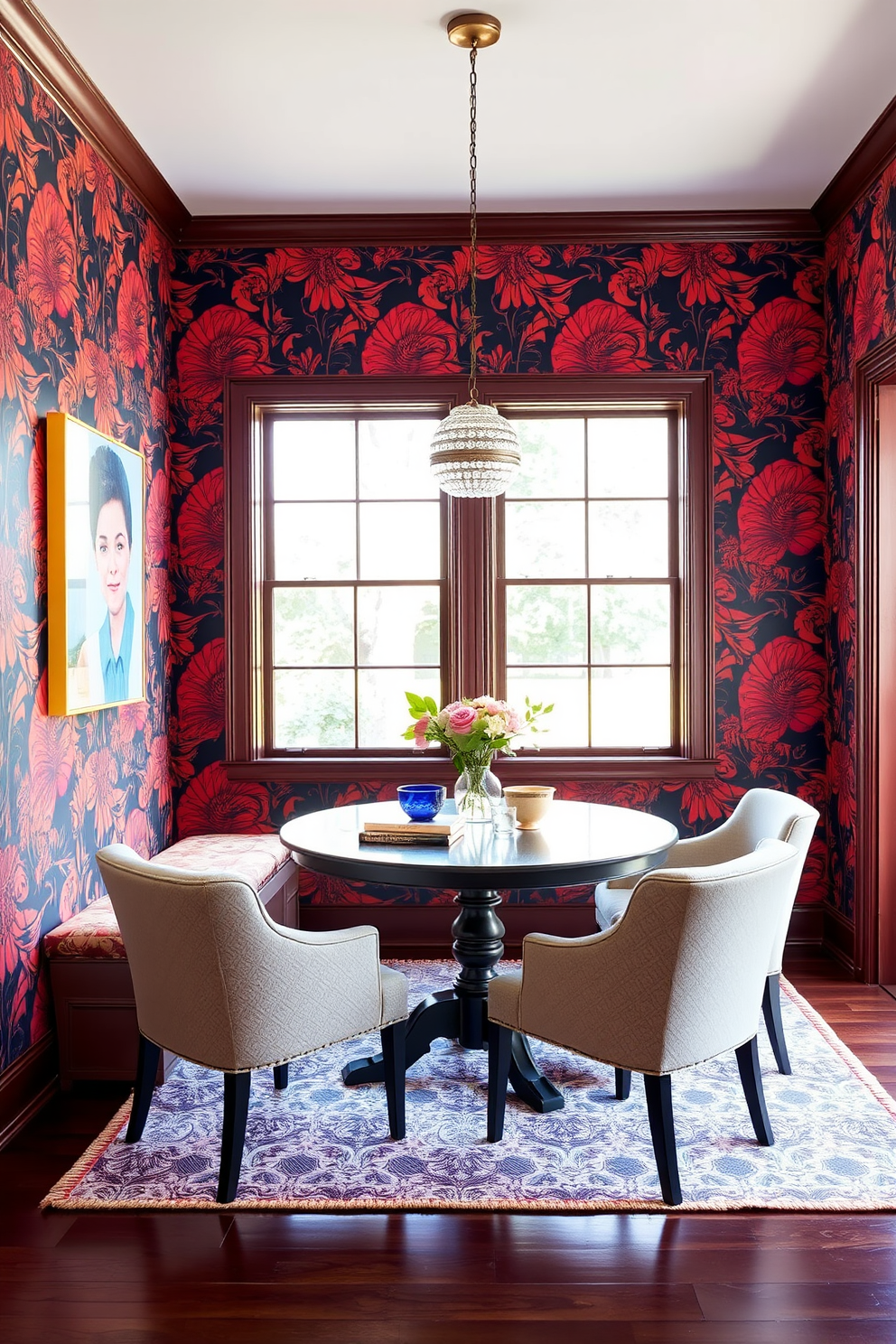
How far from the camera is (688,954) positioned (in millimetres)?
2164

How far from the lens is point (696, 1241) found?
217 cm

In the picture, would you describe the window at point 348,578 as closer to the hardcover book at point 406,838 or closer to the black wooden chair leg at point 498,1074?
the hardcover book at point 406,838

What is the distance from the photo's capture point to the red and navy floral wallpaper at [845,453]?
147 inches

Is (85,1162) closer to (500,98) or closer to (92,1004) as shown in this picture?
(92,1004)

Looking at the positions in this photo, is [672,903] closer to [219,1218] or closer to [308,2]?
[219,1218]

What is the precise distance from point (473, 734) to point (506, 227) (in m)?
2.54

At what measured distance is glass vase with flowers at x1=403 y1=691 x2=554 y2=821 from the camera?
9.20 ft

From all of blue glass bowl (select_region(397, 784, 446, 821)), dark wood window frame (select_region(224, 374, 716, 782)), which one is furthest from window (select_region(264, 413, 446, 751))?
blue glass bowl (select_region(397, 784, 446, 821))

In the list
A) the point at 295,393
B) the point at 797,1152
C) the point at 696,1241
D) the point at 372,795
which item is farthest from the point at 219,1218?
the point at 295,393

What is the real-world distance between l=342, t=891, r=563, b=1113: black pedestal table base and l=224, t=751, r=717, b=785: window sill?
51.2 inches

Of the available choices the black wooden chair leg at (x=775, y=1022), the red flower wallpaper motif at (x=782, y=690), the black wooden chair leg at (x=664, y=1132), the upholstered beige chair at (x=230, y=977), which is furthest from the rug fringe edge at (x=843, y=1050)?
the upholstered beige chair at (x=230, y=977)

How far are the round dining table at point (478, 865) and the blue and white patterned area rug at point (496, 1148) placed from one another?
0.11 m

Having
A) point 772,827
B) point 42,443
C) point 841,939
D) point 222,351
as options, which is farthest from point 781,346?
point 42,443

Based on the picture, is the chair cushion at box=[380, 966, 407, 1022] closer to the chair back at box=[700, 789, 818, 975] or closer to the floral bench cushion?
the floral bench cushion
